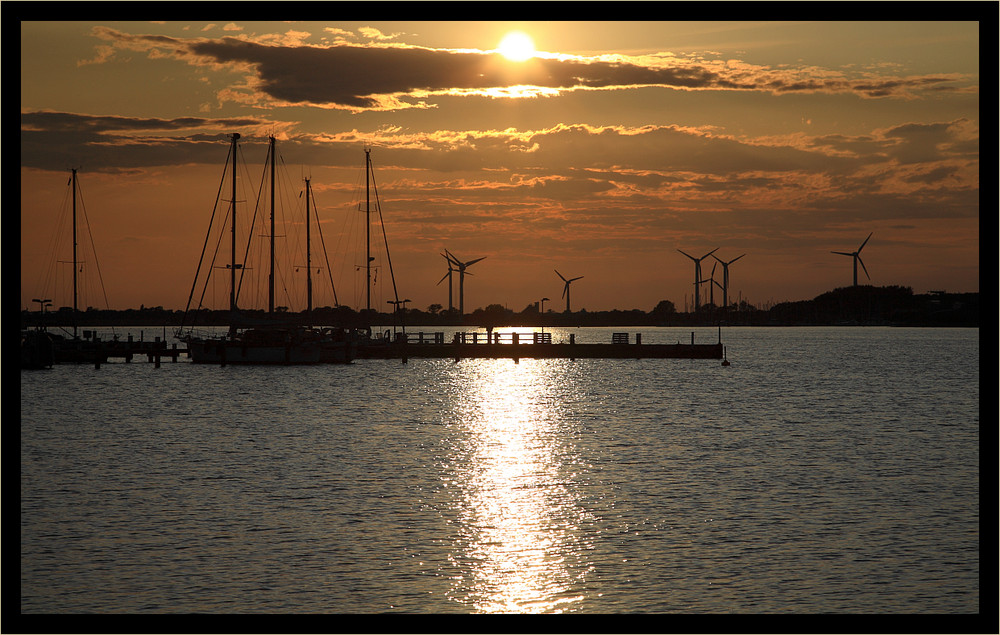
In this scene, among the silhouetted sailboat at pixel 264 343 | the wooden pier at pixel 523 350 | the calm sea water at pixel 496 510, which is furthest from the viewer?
the wooden pier at pixel 523 350

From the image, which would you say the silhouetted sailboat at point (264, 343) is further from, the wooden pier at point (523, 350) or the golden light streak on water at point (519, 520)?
the golden light streak on water at point (519, 520)

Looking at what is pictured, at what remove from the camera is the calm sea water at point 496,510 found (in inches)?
836

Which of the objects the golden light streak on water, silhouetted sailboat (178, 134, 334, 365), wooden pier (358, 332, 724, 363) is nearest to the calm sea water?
the golden light streak on water

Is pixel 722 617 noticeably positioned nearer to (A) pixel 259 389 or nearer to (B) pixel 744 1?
(B) pixel 744 1

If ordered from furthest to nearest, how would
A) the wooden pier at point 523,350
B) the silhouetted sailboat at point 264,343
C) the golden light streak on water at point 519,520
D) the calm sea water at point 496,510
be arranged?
the wooden pier at point 523,350 → the silhouetted sailboat at point 264,343 → the calm sea water at point 496,510 → the golden light streak on water at point 519,520

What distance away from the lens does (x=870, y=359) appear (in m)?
163

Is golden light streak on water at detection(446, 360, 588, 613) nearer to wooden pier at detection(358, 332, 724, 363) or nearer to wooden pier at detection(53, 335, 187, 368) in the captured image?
wooden pier at detection(53, 335, 187, 368)

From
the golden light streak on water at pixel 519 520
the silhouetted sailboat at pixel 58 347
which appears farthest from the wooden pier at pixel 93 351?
the golden light streak on water at pixel 519 520

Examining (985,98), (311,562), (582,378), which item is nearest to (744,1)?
(985,98)

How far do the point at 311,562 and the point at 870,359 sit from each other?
154406 millimetres

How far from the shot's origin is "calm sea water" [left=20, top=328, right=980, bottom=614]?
21234 millimetres

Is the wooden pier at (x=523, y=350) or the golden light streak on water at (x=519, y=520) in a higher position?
the wooden pier at (x=523, y=350)

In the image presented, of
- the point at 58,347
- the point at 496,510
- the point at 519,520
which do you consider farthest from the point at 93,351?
the point at 519,520

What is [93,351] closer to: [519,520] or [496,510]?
[496,510]
